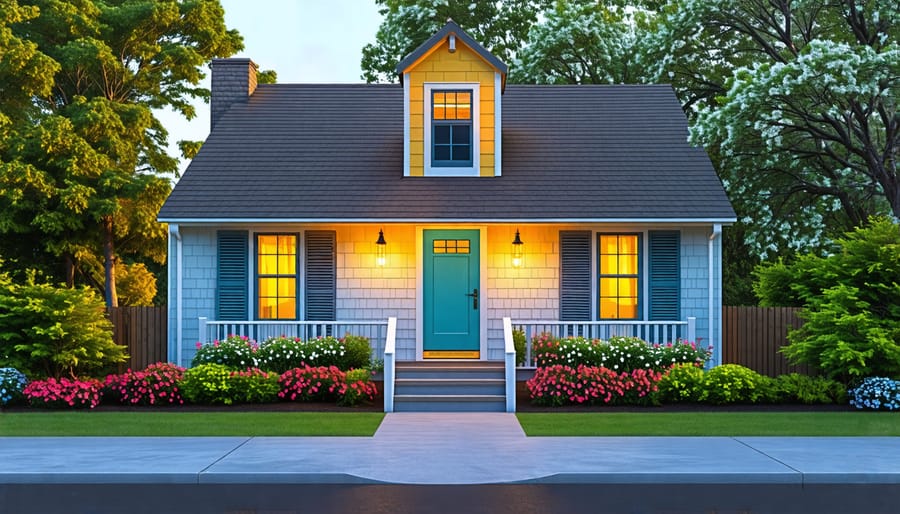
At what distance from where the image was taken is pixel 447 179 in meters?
19.9

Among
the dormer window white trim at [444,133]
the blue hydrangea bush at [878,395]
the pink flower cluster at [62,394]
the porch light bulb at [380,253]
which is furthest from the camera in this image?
the dormer window white trim at [444,133]

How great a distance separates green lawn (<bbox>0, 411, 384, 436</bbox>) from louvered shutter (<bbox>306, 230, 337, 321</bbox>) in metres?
3.89

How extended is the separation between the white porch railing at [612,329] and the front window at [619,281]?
0.44 meters

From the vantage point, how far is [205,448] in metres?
11.8

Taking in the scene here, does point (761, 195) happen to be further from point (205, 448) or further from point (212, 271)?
point (205, 448)

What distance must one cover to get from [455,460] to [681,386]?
A: 628 centimetres

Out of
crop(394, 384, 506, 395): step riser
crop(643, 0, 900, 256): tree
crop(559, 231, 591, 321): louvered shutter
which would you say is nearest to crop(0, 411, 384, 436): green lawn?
crop(394, 384, 506, 395): step riser

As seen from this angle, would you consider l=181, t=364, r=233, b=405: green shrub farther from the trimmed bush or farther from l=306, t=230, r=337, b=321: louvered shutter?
the trimmed bush

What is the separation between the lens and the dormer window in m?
19.9

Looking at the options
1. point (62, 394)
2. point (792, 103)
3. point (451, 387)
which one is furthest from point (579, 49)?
point (62, 394)

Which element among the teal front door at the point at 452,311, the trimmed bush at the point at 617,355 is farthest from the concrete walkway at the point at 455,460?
the teal front door at the point at 452,311

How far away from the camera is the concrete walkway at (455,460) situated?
1010 cm

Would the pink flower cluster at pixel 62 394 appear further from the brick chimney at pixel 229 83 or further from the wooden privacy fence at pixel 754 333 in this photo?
the wooden privacy fence at pixel 754 333
